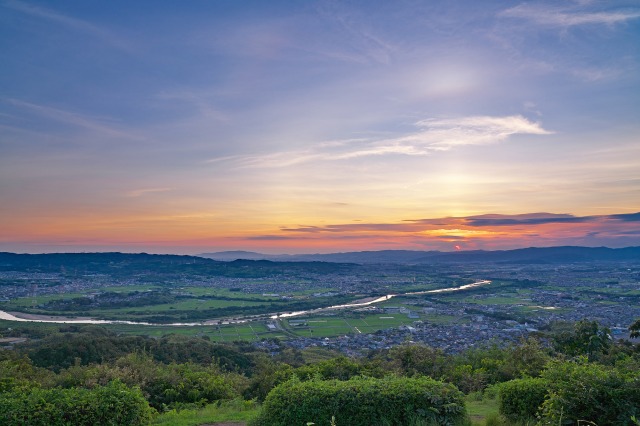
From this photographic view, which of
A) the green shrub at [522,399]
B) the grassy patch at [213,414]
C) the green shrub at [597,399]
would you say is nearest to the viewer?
the green shrub at [597,399]

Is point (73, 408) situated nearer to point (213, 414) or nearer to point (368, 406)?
point (213, 414)

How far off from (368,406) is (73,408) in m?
5.05

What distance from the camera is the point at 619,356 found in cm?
1428

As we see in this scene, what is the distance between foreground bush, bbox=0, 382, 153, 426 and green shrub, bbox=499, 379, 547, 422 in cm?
684

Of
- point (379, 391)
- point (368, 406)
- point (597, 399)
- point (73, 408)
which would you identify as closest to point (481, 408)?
point (379, 391)

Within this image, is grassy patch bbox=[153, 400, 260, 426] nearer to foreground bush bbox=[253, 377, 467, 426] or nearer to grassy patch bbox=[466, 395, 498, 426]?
foreground bush bbox=[253, 377, 467, 426]

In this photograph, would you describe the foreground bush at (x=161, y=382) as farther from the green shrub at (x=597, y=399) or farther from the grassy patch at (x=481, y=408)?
the green shrub at (x=597, y=399)

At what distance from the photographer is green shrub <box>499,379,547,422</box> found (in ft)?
26.4

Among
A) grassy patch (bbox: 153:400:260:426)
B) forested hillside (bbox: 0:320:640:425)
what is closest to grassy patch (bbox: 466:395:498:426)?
forested hillside (bbox: 0:320:640:425)

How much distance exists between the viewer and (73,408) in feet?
25.1

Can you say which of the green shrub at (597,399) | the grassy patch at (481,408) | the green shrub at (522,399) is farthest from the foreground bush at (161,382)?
the green shrub at (597,399)

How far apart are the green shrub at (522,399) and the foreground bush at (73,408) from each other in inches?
269

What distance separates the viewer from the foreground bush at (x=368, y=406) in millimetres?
7609

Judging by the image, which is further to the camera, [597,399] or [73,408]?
[73,408]
